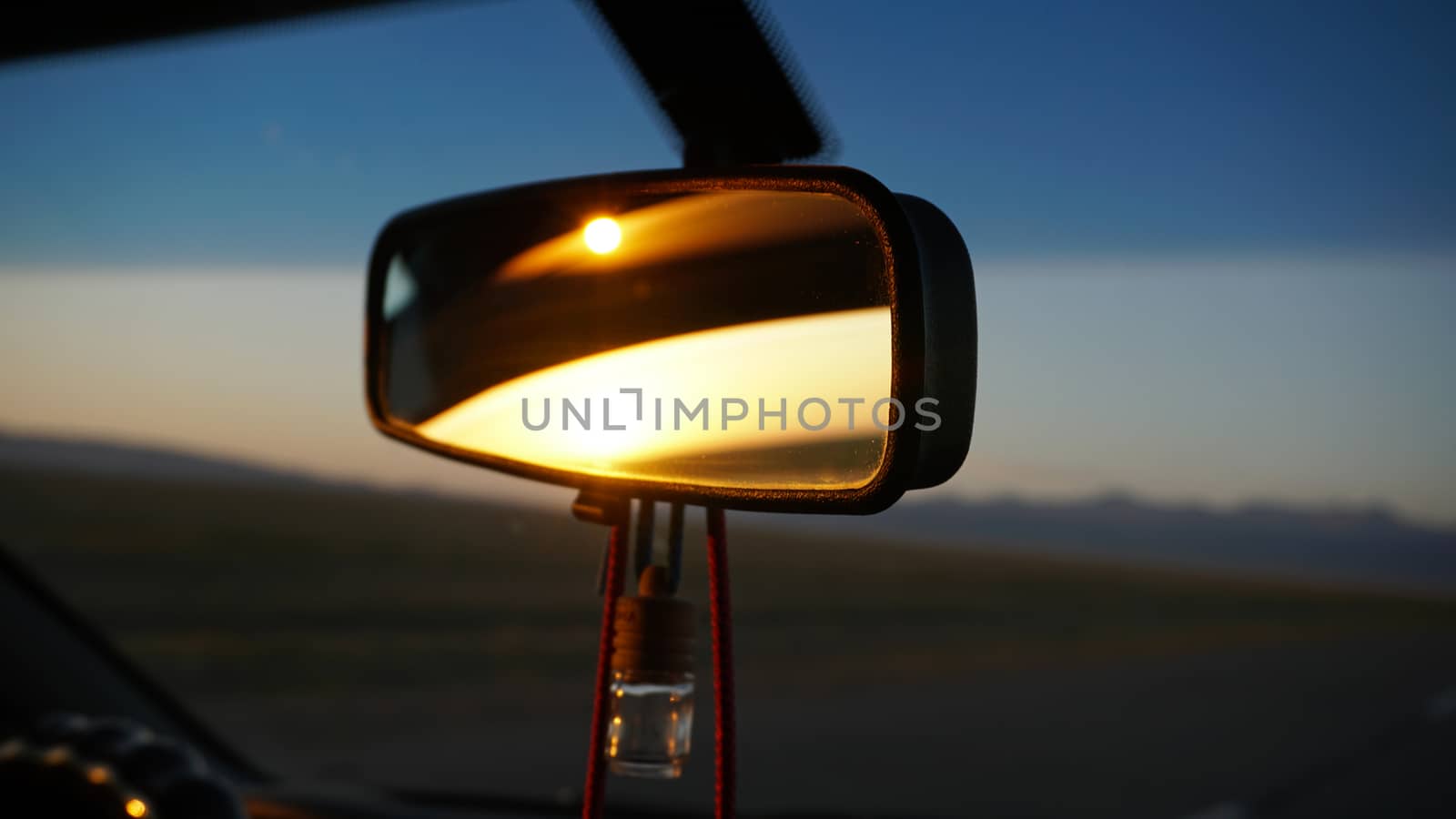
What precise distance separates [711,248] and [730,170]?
0.32ft

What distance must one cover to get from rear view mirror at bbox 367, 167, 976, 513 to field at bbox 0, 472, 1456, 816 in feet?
0.84

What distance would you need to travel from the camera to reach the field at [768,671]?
702 centimetres

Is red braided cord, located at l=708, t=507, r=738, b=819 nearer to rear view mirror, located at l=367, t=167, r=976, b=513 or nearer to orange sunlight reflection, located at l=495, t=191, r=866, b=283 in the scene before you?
rear view mirror, located at l=367, t=167, r=976, b=513

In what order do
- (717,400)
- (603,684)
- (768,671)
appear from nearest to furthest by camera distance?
(717,400)
(603,684)
(768,671)

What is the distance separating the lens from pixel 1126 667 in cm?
1795

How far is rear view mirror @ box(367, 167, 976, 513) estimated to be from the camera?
Answer: 3.64ft

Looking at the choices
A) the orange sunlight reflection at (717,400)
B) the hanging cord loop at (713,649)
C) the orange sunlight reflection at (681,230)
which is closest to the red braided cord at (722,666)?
the hanging cord loop at (713,649)

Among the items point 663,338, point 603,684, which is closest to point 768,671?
point 603,684

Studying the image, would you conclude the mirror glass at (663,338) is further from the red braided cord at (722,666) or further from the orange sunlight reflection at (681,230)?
the red braided cord at (722,666)

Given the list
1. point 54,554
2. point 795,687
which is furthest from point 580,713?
point 54,554

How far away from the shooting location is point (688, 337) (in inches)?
55.4

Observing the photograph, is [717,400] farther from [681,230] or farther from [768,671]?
[768,671]

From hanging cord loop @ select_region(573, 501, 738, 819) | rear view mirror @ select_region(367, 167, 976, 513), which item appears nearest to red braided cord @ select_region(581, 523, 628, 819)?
hanging cord loop @ select_region(573, 501, 738, 819)

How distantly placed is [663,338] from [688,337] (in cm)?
3
